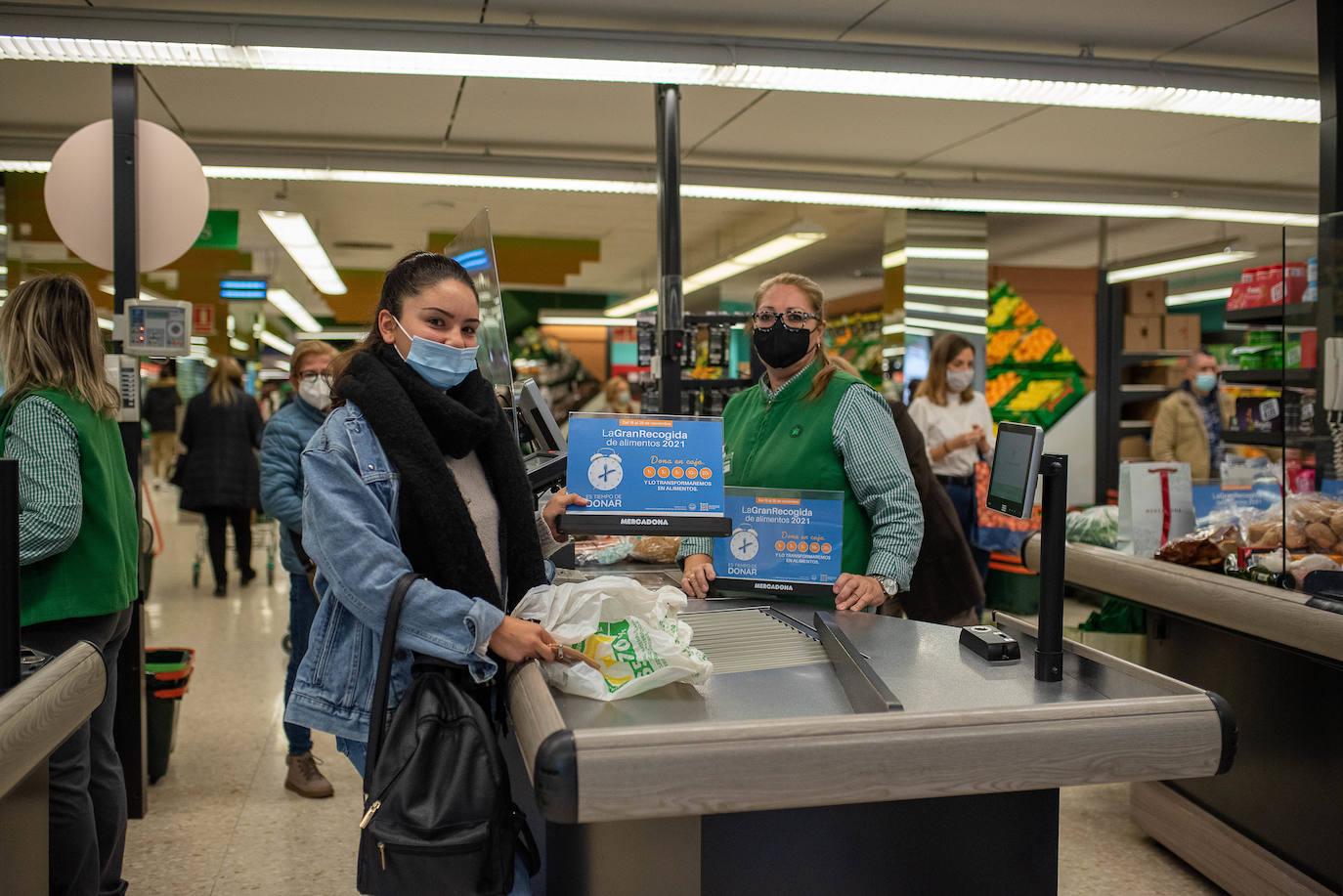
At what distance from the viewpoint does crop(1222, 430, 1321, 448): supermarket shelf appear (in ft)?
10.8

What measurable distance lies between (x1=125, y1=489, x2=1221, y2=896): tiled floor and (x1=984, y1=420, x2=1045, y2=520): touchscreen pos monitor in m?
0.60

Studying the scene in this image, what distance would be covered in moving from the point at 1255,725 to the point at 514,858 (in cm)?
236

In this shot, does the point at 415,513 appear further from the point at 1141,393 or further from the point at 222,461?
the point at 1141,393

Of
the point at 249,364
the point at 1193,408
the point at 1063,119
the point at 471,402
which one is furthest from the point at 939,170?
the point at 249,364

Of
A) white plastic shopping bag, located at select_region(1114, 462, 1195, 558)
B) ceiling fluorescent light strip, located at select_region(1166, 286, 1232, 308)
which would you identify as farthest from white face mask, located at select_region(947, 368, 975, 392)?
white plastic shopping bag, located at select_region(1114, 462, 1195, 558)

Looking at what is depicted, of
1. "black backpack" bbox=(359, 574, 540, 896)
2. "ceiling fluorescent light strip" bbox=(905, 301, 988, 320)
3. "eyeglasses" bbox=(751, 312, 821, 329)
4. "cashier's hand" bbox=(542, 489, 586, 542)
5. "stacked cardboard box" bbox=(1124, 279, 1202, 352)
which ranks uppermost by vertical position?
"ceiling fluorescent light strip" bbox=(905, 301, 988, 320)

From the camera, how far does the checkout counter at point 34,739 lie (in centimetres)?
162

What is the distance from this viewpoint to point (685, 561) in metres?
2.65

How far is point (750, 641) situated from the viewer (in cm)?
210

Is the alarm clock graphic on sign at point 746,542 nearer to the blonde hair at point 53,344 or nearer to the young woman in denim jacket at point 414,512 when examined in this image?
the young woman in denim jacket at point 414,512

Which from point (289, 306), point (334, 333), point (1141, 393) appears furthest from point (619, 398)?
point (334, 333)

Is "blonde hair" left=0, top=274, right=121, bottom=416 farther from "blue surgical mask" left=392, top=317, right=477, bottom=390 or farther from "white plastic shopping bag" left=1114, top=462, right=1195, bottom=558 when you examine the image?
"white plastic shopping bag" left=1114, top=462, right=1195, bottom=558

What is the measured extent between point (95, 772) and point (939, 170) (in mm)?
7297

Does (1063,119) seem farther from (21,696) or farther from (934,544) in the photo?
(21,696)
